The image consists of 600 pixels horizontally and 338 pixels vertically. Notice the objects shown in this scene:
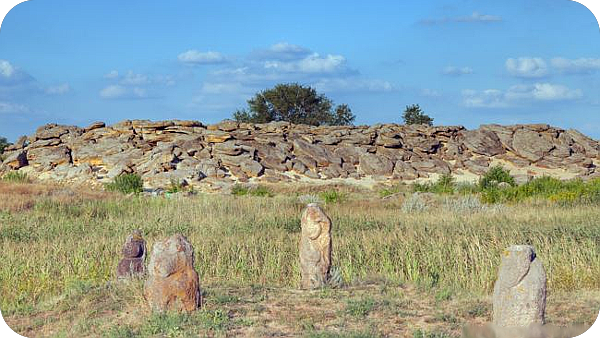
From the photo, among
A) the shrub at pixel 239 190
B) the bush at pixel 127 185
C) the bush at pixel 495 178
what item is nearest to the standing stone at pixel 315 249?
the shrub at pixel 239 190

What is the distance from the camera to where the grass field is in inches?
289

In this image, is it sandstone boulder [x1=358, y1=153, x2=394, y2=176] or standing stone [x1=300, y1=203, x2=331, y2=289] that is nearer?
standing stone [x1=300, y1=203, x2=331, y2=289]

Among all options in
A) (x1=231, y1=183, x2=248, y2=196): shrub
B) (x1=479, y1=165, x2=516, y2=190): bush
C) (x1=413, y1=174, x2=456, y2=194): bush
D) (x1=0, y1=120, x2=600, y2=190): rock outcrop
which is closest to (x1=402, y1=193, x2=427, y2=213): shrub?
(x1=413, y1=174, x2=456, y2=194): bush

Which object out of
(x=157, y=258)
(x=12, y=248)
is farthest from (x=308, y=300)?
(x=12, y=248)

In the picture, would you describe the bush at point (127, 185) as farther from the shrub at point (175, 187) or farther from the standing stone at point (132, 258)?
the standing stone at point (132, 258)

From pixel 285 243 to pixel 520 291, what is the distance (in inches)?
269

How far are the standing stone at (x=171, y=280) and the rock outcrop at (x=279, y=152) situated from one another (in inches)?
929

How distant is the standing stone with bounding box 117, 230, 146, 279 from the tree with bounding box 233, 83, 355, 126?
44993 mm

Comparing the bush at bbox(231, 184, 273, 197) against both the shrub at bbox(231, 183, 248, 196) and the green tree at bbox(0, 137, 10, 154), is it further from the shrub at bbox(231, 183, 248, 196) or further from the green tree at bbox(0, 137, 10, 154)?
the green tree at bbox(0, 137, 10, 154)

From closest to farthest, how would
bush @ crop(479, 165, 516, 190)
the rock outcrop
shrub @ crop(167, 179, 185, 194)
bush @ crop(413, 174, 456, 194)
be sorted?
bush @ crop(413, 174, 456, 194)
shrub @ crop(167, 179, 185, 194)
bush @ crop(479, 165, 516, 190)
the rock outcrop

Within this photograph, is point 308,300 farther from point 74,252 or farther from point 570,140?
point 570,140

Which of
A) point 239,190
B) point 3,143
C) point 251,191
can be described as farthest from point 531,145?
point 3,143

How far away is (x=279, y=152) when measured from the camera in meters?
37.6

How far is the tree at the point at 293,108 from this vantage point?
54250mm
